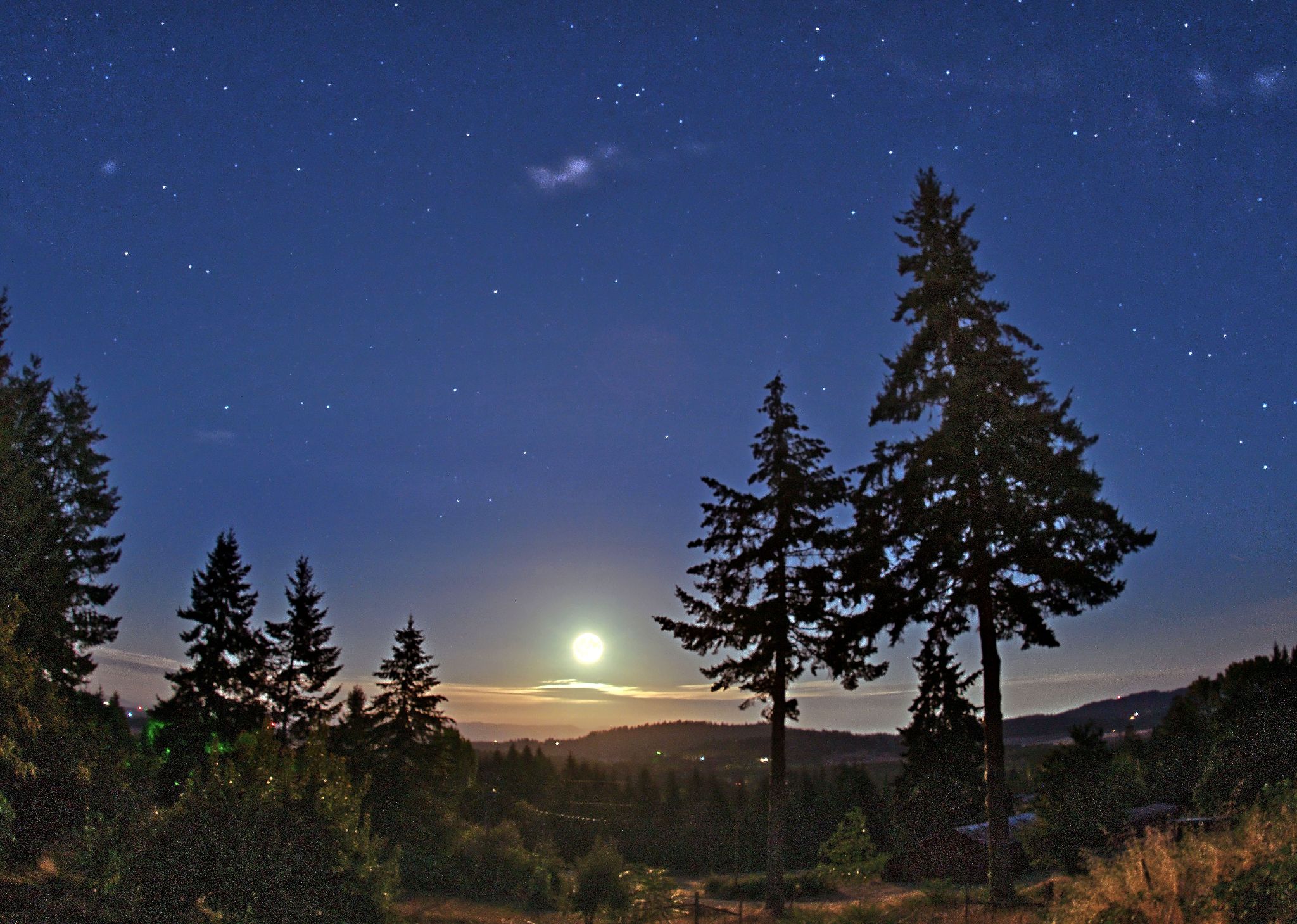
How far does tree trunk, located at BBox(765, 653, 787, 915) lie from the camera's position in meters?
26.3

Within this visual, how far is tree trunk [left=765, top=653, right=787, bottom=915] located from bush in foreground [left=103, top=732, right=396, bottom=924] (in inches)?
603

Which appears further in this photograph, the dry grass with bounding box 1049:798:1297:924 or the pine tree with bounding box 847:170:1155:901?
the pine tree with bounding box 847:170:1155:901

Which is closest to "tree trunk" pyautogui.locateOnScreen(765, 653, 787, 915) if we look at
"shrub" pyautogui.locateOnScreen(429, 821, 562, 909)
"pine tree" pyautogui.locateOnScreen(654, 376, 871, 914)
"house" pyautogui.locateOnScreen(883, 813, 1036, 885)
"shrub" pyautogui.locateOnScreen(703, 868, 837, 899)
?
"pine tree" pyautogui.locateOnScreen(654, 376, 871, 914)

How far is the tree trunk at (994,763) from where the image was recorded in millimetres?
19672

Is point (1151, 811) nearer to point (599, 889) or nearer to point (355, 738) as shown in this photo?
point (599, 889)

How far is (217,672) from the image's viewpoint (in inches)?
1650

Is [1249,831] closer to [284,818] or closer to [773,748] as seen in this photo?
[284,818]

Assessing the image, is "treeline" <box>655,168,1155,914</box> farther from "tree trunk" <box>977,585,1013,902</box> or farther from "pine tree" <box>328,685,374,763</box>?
"pine tree" <box>328,685,374,763</box>

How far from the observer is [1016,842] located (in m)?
47.6

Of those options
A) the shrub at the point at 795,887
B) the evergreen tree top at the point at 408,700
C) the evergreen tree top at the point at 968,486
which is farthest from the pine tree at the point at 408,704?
the evergreen tree top at the point at 968,486

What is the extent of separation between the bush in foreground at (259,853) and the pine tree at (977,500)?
14079 mm

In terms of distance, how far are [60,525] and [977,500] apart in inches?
1481

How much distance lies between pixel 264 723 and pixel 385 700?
4011 cm

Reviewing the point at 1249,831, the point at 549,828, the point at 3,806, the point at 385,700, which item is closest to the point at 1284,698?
the point at 1249,831
